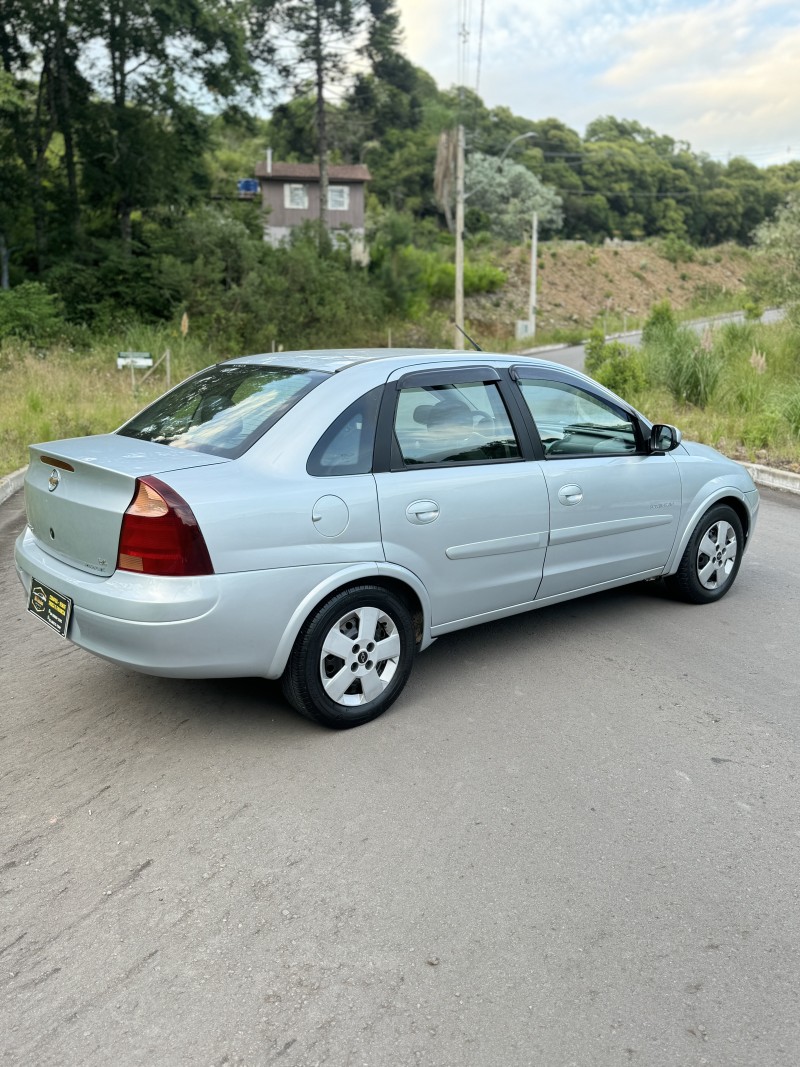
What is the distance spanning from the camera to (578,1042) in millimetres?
2344

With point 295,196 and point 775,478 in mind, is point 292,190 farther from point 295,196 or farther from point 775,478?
point 775,478

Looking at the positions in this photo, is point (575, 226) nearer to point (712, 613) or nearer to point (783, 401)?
point (783, 401)

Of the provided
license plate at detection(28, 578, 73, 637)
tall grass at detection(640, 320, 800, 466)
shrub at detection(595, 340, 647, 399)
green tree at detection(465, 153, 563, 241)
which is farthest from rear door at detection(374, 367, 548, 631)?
green tree at detection(465, 153, 563, 241)

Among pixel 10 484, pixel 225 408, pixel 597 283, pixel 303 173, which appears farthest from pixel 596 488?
pixel 597 283

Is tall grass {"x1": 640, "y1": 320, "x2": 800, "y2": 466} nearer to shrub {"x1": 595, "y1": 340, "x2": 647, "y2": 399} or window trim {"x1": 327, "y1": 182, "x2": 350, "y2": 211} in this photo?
shrub {"x1": 595, "y1": 340, "x2": 647, "y2": 399}

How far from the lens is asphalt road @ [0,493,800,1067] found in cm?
240

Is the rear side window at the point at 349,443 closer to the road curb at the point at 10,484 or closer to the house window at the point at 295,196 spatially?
the road curb at the point at 10,484

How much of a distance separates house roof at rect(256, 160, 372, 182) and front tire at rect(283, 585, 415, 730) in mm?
50213

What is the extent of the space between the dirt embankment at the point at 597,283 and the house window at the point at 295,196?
11066mm

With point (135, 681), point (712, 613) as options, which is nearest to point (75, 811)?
point (135, 681)

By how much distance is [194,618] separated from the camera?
3.61 m

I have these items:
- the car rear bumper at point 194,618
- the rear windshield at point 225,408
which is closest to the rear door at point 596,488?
the rear windshield at point 225,408

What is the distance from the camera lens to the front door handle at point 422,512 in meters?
4.20

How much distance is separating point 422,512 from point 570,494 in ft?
3.51
